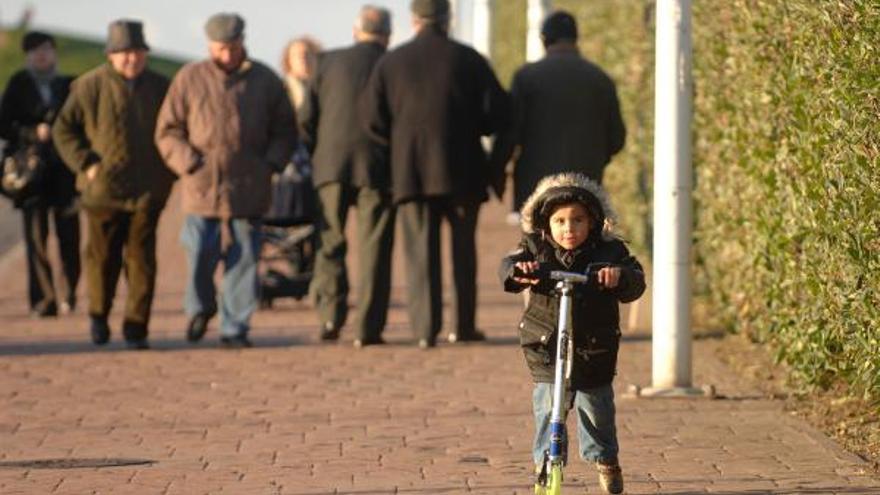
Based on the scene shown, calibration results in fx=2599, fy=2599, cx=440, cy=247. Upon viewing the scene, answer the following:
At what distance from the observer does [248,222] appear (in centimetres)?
1458

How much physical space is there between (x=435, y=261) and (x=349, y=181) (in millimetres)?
668

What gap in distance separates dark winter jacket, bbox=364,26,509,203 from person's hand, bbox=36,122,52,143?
10.2 feet

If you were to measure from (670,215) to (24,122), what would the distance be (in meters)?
6.37

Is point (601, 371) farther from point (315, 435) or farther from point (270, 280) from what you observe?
point (270, 280)

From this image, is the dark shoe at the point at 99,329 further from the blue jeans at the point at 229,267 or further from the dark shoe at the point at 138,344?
the blue jeans at the point at 229,267

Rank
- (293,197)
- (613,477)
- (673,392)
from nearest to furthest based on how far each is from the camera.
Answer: (613,477) → (673,392) → (293,197)

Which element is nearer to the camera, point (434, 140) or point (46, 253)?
point (434, 140)

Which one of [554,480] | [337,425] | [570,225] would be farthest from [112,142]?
[554,480]

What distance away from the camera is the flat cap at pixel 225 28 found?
14.4m

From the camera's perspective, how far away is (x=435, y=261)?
1466 centimetres

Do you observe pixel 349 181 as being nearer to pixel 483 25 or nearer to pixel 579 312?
pixel 579 312

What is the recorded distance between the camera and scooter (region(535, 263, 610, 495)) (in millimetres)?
8328

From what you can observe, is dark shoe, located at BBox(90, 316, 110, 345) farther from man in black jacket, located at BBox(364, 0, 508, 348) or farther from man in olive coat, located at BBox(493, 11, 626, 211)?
man in olive coat, located at BBox(493, 11, 626, 211)

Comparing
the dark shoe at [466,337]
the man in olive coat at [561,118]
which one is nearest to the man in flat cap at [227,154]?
the dark shoe at [466,337]
